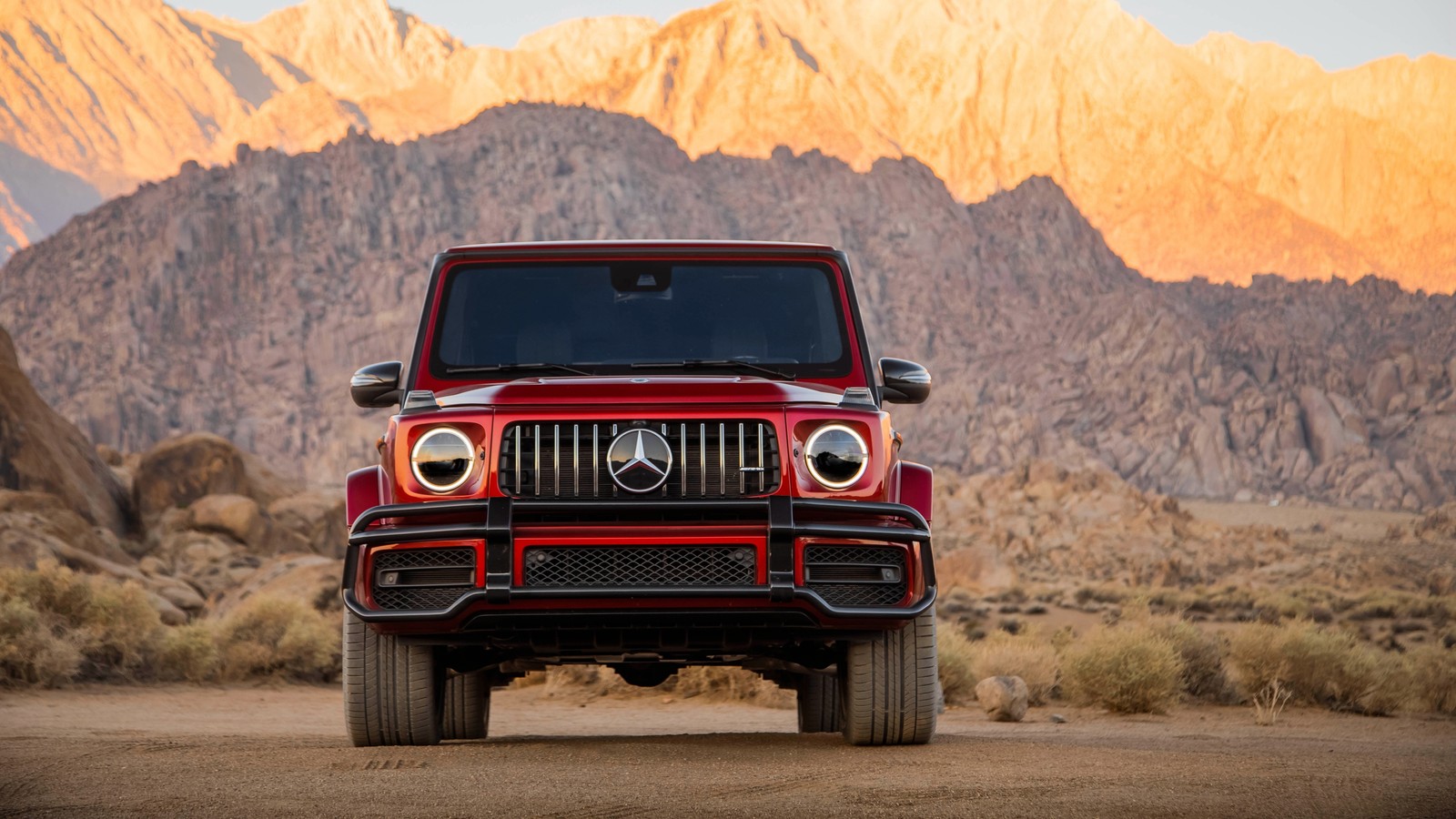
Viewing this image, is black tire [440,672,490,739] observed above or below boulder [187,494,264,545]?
below

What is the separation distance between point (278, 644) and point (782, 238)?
101187 mm

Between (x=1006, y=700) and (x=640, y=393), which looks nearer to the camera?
(x=640, y=393)

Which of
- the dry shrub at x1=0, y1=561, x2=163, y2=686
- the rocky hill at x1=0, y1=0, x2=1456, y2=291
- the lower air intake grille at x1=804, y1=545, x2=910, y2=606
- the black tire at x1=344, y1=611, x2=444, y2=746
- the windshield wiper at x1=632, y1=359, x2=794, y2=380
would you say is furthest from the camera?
the rocky hill at x1=0, y1=0, x2=1456, y2=291

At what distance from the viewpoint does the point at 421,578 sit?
640 centimetres

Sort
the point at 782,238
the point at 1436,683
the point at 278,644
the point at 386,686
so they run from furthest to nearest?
1. the point at 782,238
2. the point at 278,644
3. the point at 1436,683
4. the point at 386,686

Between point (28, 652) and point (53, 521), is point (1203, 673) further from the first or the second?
point (53, 521)

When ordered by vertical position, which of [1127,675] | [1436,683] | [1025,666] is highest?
[1127,675]

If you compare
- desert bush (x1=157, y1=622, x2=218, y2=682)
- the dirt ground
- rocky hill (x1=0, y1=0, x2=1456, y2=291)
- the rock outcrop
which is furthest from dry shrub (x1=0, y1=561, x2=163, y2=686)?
rocky hill (x1=0, y1=0, x2=1456, y2=291)

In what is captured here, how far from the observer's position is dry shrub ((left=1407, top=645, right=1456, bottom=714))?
15.1 m

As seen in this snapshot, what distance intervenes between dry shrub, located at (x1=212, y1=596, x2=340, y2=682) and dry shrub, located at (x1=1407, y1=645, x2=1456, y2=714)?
41.1ft

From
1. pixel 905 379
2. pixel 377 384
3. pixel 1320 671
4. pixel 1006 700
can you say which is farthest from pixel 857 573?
pixel 1320 671

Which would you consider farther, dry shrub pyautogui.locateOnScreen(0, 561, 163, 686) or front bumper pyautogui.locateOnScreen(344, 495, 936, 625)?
dry shrub pyautogui.locateOnScreen(0, 561, 163, 686)

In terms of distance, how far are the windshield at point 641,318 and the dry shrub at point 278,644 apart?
41.4 feet

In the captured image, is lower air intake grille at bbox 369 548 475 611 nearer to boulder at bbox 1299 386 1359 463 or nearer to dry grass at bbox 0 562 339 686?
dry grass at bbox 0 562 339 686
